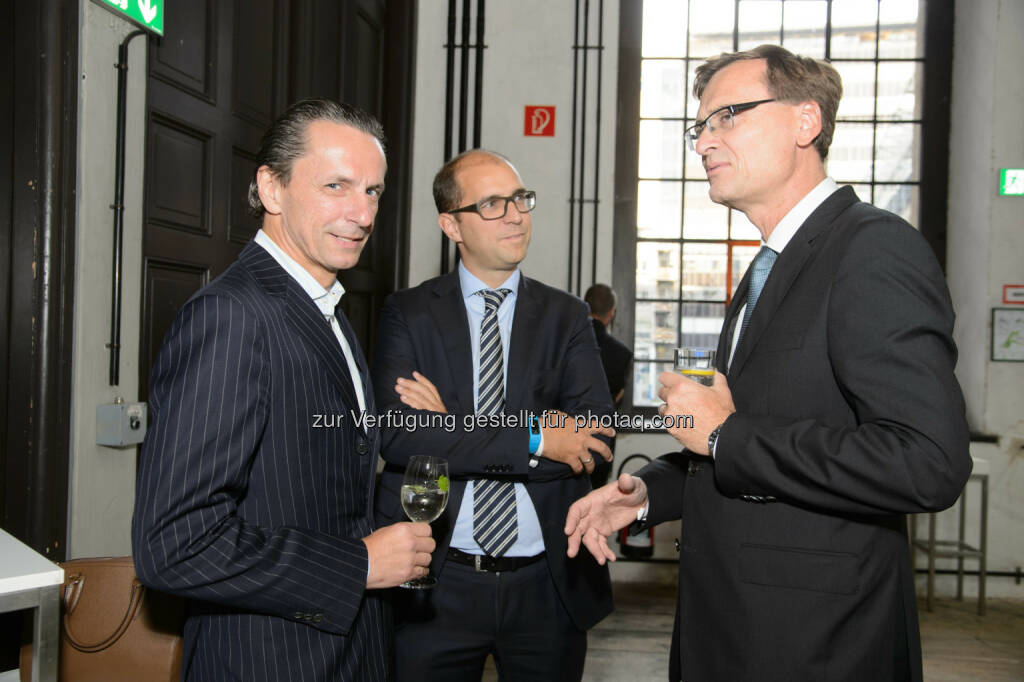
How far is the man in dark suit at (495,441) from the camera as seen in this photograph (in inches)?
75.9

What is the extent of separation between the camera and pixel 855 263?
1.28m

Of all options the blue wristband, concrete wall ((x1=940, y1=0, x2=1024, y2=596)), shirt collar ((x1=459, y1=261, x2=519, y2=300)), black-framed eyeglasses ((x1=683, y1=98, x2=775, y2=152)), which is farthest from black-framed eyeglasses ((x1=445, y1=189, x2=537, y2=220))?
concrete wall ((x1=940, y1=0, x2=1024, y2=596))

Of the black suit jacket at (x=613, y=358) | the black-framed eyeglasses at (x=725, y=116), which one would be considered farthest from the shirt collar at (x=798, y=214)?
the black suit jacket at (x=613, y=358)

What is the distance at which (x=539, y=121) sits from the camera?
16.7 ft

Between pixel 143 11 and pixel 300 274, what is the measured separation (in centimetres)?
144

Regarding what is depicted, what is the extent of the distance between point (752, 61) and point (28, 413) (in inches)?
79.4

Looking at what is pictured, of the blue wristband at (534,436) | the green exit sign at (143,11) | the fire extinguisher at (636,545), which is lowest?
the fire extinguisher at (636,545)

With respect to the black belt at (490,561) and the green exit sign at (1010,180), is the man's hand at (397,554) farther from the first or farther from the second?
the green exit sign at (1010,180)

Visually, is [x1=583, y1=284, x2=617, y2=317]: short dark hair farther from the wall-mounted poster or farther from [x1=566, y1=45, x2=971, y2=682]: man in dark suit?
[x1=566, y1=45, x2=971, y2=682]: man in dark suit

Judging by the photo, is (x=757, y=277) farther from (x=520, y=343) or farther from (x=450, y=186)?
(x=450, y=186)

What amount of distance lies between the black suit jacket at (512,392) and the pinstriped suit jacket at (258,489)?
53 cm

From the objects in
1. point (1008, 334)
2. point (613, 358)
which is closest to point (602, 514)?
point (613, 358)

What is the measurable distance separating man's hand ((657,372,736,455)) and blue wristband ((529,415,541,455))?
59 cm

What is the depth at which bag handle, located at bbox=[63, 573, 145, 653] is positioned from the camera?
1.70 meters
